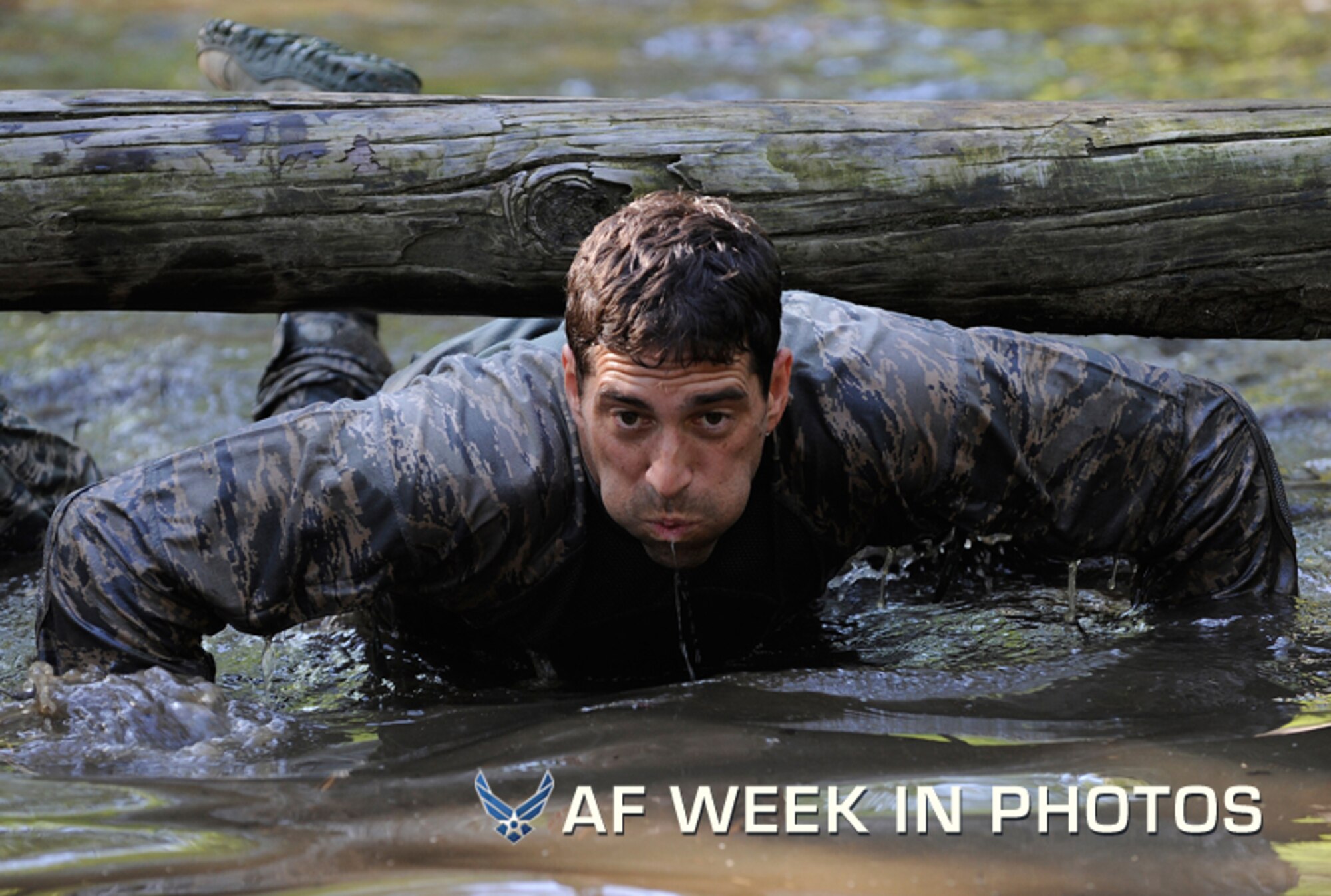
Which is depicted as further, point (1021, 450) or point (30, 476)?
point (30, 476)

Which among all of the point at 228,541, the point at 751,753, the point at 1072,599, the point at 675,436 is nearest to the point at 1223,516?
the point at 1072,599

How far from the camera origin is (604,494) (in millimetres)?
3018

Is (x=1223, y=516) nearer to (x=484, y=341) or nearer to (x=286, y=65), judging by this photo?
(x=484, y=341)

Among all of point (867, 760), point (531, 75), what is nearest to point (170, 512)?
point (867, 760)

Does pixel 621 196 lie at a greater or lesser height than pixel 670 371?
greater

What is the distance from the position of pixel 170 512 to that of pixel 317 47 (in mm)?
2115

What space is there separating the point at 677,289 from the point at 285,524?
0.86 meters

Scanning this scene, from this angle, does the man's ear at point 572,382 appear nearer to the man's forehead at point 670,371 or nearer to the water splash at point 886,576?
the man's forehead at point 670,371

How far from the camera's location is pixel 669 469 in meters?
2.91

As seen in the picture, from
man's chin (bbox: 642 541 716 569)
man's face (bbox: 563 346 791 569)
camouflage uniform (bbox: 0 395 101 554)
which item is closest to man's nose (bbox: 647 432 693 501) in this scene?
man's face (bbox: 563 346 791 569)

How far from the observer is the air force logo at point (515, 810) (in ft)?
7.51

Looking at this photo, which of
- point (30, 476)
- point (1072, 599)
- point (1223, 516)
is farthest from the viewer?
point (30, 476)

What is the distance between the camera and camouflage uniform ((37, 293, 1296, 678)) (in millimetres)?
2963

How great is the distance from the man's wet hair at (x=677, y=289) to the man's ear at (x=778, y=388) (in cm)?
3
